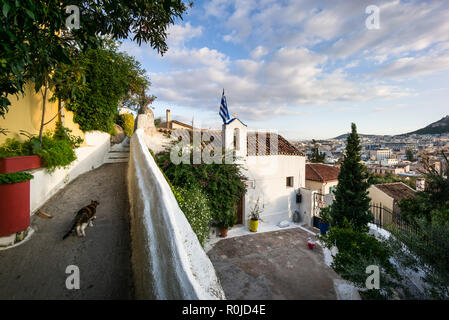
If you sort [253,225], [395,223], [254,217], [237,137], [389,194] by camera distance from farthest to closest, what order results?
1. [389,194]
2. [237,137]
3. [254,217]
4. [253,225]
5. [395,223]

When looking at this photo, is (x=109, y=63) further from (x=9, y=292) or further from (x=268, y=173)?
(x=268, y=173)

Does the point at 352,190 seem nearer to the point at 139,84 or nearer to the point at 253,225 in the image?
the point at 253,225

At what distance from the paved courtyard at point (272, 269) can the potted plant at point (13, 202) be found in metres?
4.54

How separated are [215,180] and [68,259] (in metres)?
5.11

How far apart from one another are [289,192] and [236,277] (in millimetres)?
6489

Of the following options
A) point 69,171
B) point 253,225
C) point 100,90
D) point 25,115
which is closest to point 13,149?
point 25,115

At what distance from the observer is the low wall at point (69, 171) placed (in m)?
3.90

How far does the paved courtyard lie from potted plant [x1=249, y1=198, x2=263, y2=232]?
650 millimetres

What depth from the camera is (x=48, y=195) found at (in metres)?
4.38

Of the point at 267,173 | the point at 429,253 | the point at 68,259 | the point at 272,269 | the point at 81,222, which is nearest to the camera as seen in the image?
the point at 68,259

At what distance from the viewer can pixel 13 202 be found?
2848 mm

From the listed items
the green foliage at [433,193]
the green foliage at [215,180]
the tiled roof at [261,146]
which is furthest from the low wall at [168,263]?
the tiled roof at [261,146]

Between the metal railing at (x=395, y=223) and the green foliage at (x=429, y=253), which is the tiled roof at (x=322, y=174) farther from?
the green foliage at (x=429, y=253)
